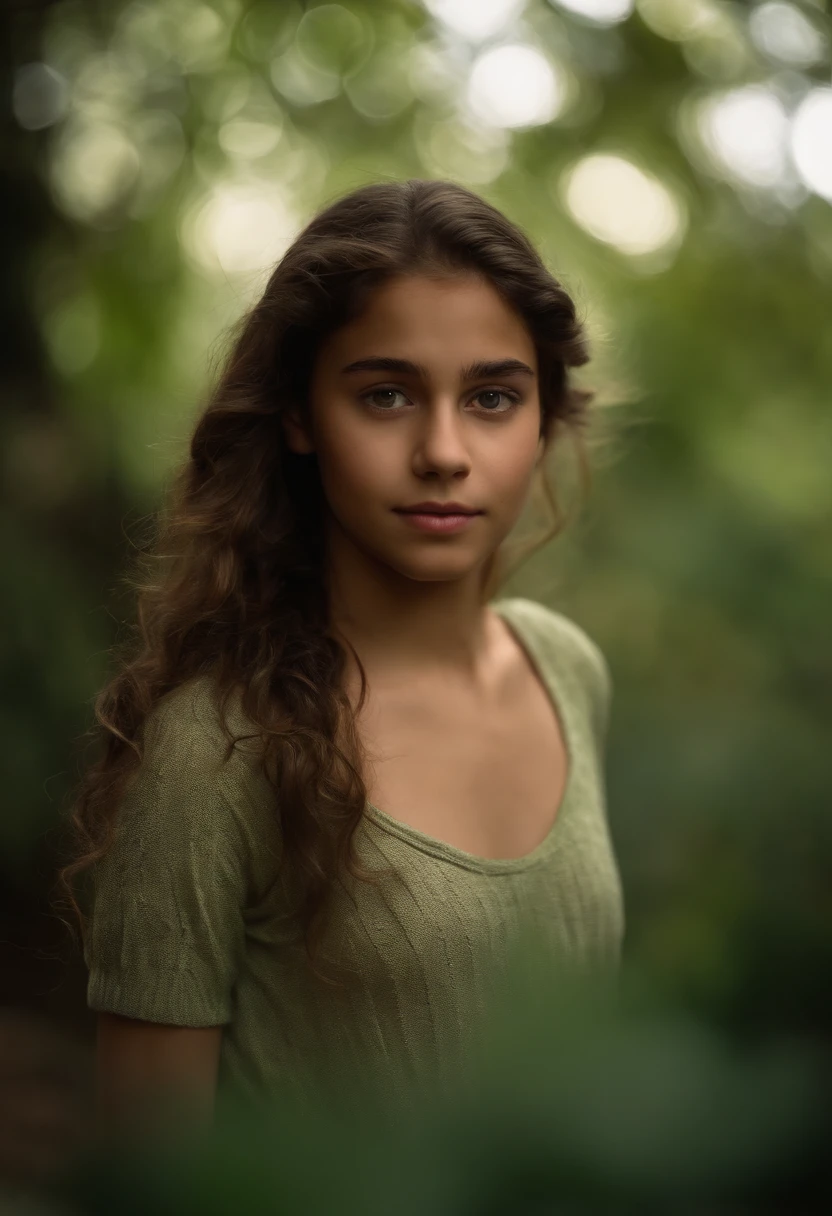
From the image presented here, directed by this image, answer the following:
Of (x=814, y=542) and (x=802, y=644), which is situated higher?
(x=814, y=542)

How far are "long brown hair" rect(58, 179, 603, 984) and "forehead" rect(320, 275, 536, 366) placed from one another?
16 millimetres

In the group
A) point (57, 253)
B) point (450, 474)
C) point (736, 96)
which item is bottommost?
point (450, 474)

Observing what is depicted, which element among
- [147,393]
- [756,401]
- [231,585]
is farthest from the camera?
[147,393]

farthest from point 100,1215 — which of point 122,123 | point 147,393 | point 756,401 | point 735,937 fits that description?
point 122,123

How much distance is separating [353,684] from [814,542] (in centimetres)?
150

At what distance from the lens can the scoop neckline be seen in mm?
1358

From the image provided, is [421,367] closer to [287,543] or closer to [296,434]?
[296,434]

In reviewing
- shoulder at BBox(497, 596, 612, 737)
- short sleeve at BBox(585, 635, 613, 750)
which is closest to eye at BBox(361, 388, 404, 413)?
shoulder at BBox(497, 596, 612, 737)

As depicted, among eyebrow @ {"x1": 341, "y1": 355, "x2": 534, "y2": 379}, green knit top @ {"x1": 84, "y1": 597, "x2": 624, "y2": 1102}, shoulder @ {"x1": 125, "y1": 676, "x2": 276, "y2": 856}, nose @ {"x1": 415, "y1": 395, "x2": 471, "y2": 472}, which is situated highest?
eyebrow @ {"x1": 341, "y1": 355, "x2": 534, "y2": 379}

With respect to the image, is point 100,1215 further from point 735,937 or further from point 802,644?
point 802,644

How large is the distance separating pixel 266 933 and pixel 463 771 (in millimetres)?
315

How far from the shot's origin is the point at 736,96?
2623mm

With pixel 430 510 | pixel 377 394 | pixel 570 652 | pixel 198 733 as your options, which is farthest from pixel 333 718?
pixel 570 652

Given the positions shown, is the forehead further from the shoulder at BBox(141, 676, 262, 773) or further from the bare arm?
the bare arm
